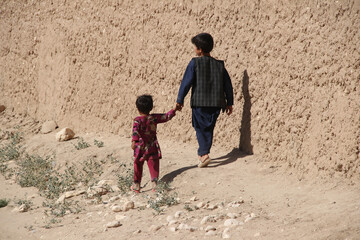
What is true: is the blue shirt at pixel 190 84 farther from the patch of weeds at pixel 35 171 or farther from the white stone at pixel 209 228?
the patch of weeds at pixel 35 171

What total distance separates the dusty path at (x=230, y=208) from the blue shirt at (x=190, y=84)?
2.13 ft

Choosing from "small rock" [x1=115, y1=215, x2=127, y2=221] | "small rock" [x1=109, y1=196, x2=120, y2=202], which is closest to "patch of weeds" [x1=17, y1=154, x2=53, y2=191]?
"small rock" [x1=109, y1=196, x2=120, y2=202]

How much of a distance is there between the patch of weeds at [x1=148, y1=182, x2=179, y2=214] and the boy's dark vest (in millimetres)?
947

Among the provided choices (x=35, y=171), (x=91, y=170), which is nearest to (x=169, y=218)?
(x=91, y=170)

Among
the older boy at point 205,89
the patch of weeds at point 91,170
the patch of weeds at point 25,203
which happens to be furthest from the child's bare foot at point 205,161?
the patch of weeds at point 25,203

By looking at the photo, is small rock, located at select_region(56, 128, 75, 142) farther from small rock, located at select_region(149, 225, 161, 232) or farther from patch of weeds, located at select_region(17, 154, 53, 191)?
small rock, located at select_region(149, 225, 161, 232)

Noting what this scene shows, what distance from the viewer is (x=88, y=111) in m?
7.56

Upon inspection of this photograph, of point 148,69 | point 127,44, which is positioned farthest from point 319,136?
point 127,44

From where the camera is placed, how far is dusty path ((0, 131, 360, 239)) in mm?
3641

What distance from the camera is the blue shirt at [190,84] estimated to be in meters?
5.20

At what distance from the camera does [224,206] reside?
4.35m

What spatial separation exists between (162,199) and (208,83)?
52.5 inches

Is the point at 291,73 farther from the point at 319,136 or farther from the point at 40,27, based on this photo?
the point at 40,27

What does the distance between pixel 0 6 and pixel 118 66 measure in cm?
373
